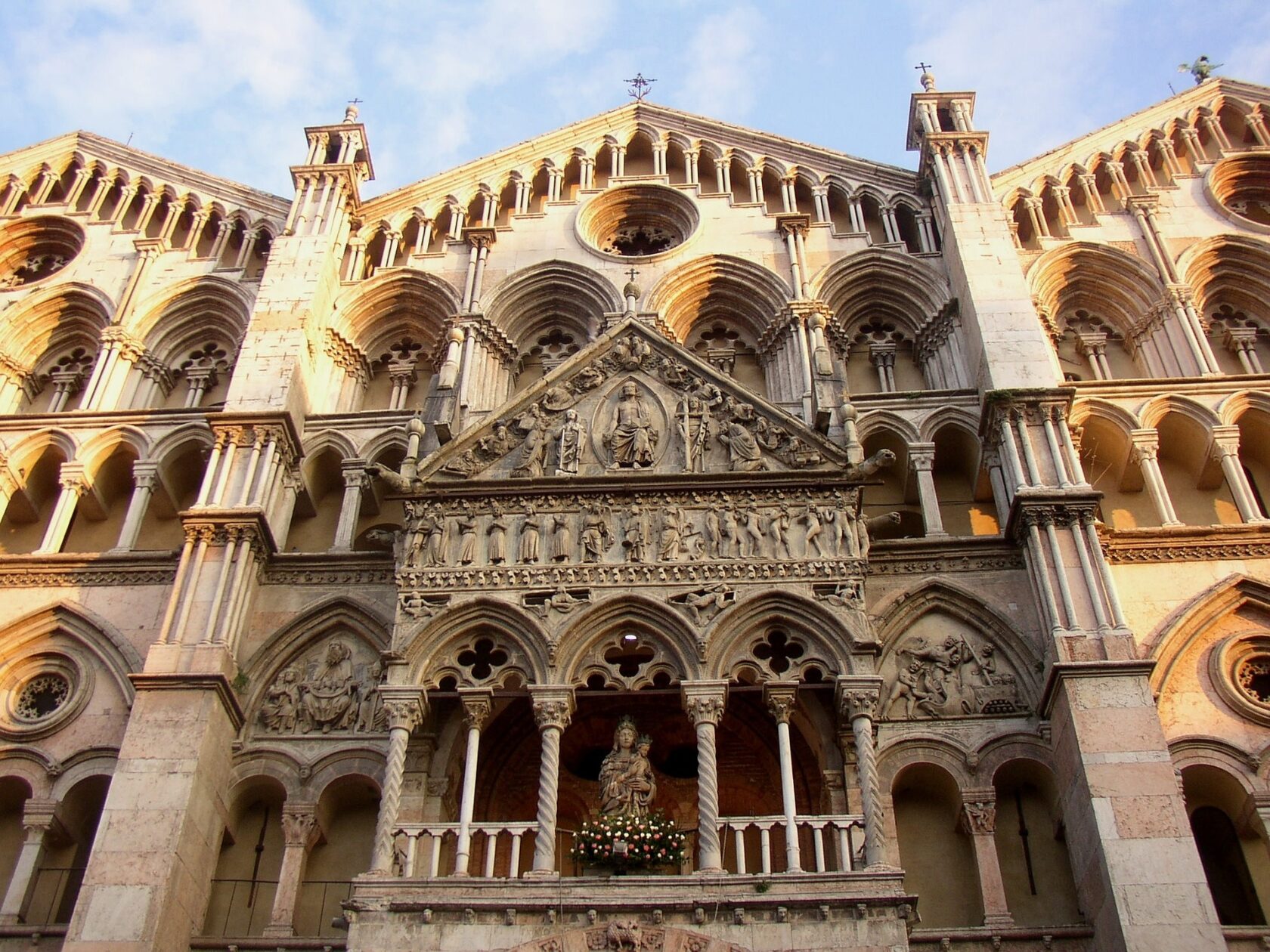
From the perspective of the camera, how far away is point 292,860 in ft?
54.9

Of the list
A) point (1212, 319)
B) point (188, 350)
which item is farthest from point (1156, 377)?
point (188, 350)

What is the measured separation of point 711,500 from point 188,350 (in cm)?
1072

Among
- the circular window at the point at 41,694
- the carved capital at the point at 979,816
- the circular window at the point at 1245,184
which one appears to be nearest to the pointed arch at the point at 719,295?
the circular window at the point at 1245,184

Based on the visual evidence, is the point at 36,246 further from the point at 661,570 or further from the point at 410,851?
the point at 410,851

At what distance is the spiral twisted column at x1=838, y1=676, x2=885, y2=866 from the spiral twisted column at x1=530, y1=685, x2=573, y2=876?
322 centimetres

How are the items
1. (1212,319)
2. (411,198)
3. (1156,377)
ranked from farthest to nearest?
(411,198), (1212,319), (1156,377)

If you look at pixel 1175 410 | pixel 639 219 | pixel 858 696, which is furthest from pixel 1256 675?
pixel 639 219

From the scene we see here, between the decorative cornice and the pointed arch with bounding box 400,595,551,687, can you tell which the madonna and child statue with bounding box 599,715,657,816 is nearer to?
the pointed arch with bounding box 400,595,551,687

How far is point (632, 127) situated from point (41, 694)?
1458 centimetres

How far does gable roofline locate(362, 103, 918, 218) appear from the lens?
24.9 metres

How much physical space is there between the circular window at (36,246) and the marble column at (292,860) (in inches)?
498

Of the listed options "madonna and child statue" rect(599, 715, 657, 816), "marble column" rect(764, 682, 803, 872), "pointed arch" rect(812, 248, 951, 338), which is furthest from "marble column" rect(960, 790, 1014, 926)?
"pointed arch" rect(812, 248, 951, 338)

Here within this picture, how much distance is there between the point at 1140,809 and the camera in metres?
14.9

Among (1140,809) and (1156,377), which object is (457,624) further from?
(1156,377)
